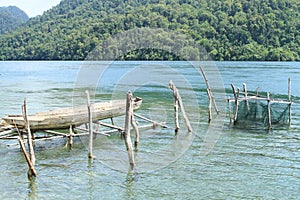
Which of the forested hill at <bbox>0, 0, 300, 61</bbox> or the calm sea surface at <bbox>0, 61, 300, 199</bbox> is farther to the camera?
the forested hill at <bbox>0, 0, 300, 61</bbox>

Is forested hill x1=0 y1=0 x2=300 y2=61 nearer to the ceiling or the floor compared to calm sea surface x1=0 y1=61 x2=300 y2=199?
nearer to the ceiling

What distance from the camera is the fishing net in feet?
92.8

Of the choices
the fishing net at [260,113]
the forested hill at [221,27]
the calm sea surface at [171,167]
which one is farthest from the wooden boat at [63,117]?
the forested hill at [221,27]

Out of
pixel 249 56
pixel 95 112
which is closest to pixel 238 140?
pixel 95 112

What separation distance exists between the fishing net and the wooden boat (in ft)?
31.8

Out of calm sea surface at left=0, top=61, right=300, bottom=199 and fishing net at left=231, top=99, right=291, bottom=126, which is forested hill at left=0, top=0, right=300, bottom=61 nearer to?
fishing net at left=231, top=99, right=291, bottom=126

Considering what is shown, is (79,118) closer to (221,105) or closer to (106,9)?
(221,105)

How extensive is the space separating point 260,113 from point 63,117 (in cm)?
1692

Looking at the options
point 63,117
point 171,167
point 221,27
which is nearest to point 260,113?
point 171,167

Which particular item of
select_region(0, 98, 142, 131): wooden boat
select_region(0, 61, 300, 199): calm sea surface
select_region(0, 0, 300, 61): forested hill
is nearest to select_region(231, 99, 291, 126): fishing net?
select_region(0, 61, 300, 199): calm sea surface

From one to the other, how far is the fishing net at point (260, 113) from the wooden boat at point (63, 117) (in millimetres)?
9692

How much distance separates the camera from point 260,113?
31.4 metres

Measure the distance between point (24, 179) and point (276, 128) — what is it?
15.3 m

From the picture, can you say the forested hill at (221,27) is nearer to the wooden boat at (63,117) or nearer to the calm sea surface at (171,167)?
the calm sea surface at (171,167)
